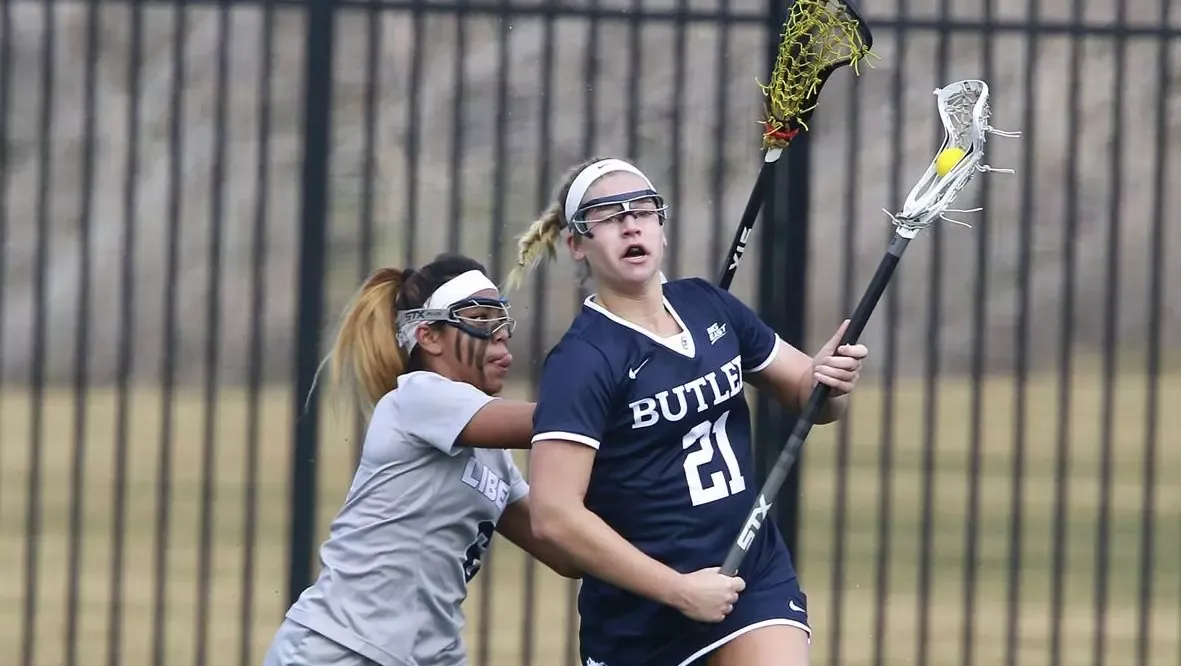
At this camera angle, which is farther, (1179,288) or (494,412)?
(1179,288)

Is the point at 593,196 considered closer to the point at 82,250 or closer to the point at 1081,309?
the point at 82,250

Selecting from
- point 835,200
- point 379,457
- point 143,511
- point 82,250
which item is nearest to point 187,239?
point 835,200

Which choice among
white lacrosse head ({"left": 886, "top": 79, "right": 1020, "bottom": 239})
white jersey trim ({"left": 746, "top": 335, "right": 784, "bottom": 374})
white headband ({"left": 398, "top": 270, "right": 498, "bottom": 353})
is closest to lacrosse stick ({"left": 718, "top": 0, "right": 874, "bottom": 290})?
white lacrosse head ({"left": 886, "top": 79, "right": 1020, "bottom": 239})

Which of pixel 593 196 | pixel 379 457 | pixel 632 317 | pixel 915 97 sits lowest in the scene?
pixel 379 457

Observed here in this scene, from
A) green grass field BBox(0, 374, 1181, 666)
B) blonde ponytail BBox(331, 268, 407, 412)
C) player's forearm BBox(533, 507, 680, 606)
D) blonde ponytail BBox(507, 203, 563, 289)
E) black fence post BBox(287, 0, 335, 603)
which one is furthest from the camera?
green grass field BBox(0, 374, 1181, 666)

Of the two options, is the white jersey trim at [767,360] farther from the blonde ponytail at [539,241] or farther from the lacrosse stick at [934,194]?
the blonde ponytail at [539,241]

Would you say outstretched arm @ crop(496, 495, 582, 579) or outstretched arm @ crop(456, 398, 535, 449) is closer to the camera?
outstretched arm @ crop(456, 398, 535, 449)

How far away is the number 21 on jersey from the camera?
366cm

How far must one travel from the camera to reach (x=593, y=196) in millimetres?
3729

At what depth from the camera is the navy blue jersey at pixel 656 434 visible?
140 inches

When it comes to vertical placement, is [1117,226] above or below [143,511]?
above

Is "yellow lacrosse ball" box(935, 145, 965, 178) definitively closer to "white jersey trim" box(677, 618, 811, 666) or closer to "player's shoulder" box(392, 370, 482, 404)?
"white jersey trim" box(677, 618, 811, 666)

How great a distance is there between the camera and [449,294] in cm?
405

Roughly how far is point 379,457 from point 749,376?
0.83 m
